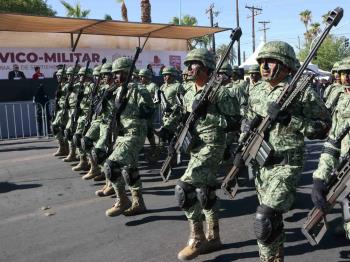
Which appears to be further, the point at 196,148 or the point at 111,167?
the point at 111,167

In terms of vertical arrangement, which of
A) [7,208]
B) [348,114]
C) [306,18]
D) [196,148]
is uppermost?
[306,18]

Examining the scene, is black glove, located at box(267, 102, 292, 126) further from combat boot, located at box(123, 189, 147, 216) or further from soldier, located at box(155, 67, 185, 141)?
soldier, located at box(155, 67, 185, 141)

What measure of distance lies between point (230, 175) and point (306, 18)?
67710 mm

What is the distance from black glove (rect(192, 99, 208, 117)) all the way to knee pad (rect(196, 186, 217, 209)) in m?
0.77

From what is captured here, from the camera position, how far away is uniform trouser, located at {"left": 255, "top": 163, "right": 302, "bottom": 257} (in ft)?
11.0

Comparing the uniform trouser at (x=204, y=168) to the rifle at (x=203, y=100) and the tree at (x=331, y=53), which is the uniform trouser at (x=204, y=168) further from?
the tree at (x=331, y=53)

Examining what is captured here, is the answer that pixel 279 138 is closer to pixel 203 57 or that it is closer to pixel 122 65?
pixel 203 57

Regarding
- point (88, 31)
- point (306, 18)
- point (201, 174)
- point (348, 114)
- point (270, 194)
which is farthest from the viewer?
point (306, 18)

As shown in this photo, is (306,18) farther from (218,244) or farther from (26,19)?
(218,244)

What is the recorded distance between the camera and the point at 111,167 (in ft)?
17.7

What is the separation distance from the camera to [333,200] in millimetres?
3145

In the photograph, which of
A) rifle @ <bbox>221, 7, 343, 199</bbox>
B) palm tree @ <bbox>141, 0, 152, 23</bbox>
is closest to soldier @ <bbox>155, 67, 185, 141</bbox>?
rifle @ <bbox>221, 7, 343, 199</bbox>

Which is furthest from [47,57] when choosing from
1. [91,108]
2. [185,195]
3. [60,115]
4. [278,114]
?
[278,114]

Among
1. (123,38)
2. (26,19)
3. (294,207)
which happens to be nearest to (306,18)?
(123,38)
